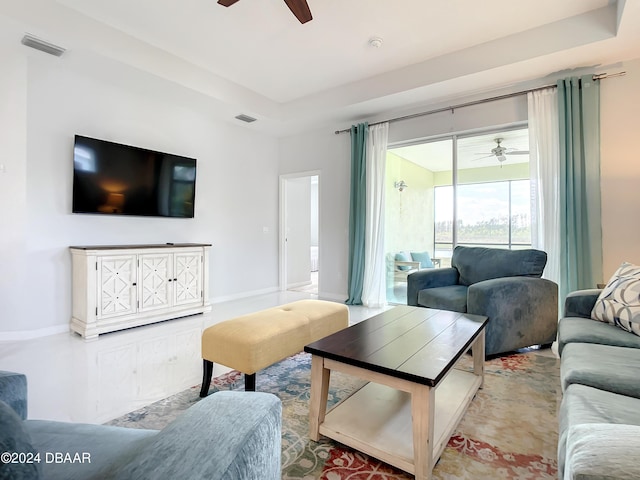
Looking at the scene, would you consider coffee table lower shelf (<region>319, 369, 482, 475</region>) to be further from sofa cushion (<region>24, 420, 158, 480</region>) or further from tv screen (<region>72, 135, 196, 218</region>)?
tv screen (<region>72, 135, 196, 218</region>)

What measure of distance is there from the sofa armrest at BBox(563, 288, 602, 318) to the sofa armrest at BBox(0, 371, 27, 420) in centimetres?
295

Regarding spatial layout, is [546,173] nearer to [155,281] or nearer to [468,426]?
[468,426]

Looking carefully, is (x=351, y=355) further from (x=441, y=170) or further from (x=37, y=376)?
(x=441, y=170)

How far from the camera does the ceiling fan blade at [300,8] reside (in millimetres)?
2312

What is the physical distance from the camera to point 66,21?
2.74 metres

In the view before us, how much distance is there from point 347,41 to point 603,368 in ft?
11.0

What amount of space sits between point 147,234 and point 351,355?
344 centimetres

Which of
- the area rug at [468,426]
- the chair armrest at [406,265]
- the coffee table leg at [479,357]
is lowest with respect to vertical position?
the area rug at [468,426]

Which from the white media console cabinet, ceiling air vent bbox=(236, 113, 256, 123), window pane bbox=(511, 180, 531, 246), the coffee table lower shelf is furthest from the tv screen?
window pane bbox=(511, 180, 531, 246)

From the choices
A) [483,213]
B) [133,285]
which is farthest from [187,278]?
[483,213]

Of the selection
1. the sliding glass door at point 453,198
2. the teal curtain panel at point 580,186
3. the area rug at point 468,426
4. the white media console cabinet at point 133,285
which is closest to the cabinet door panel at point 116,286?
the white media console cabinet at point 133,285

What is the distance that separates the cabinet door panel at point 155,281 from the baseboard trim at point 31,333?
0.76 meters

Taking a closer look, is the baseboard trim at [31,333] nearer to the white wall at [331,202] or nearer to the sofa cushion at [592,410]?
the white wall at [331,202]

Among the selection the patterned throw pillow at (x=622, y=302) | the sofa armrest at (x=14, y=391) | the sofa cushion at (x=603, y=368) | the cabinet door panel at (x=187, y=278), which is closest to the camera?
the sofa armrest at (x=14, y=391)
